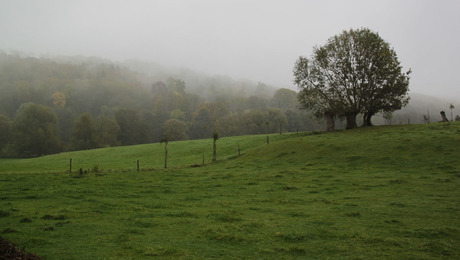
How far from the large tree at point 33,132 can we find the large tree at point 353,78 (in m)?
71.2

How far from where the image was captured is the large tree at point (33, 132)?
3063 inches

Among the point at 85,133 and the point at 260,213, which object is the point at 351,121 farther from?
the point at 85,133

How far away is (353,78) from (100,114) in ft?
351

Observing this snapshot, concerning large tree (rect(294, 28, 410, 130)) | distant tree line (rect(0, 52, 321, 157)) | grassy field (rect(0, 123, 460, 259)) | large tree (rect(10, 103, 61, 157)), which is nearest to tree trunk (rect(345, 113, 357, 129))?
large tree (rect(294, 28, 410, 130))

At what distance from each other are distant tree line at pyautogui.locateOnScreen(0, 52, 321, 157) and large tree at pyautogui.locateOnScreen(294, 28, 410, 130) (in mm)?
10694

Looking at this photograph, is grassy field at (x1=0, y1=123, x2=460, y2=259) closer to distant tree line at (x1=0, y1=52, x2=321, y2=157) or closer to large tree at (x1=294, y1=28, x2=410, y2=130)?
large tree at (x1=294, y1=28, x2=410, y2=130)

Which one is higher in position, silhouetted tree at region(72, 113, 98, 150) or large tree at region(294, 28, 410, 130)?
large tree at region(294, 28, 410, 130)

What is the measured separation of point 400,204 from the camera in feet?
46.0

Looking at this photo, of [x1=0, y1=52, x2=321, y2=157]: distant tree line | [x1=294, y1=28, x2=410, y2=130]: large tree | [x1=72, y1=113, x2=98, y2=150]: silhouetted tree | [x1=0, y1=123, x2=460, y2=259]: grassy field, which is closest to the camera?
[x1=0, y1=123, x2=460, y2=259]: grassy field

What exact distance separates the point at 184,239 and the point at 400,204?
1091cm

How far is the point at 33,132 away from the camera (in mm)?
78312

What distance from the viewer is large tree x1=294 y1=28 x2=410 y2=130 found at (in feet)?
147

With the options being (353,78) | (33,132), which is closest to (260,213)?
(353,78)

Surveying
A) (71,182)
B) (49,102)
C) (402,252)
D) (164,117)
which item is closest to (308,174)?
(402,252)
